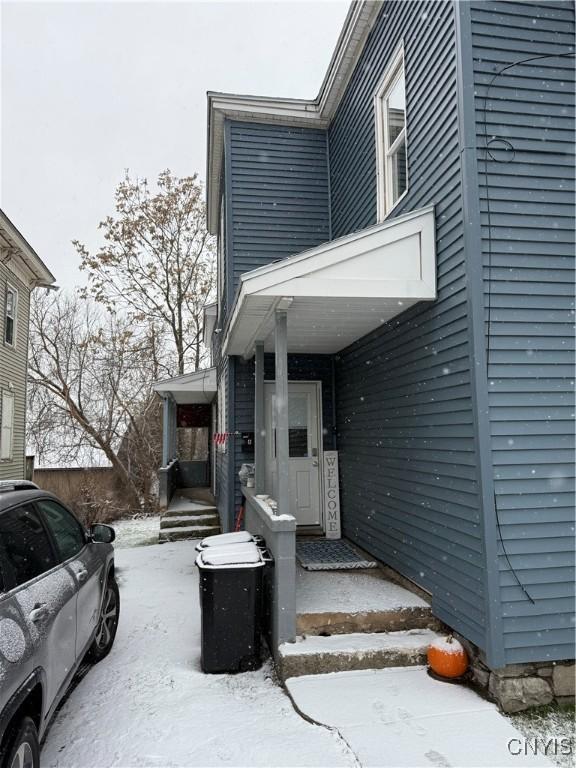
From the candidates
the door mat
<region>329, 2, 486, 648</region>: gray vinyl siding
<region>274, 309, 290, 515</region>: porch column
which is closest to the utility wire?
<region>329, 2, 486, 648</region>: gray vinyl siding

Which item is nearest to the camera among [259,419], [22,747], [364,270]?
[22,747]

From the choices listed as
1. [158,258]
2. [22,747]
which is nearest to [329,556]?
[22,747]

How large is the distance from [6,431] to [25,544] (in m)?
13.2

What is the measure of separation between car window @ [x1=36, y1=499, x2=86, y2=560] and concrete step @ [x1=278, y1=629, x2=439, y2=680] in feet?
5.83

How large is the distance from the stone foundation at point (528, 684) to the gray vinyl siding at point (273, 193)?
19.4 ft

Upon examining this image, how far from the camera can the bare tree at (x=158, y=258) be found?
21.2 metres

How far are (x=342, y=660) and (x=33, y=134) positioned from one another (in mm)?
39713

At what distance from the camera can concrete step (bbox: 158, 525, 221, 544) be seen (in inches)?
397

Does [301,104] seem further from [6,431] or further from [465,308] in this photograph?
[6,431]

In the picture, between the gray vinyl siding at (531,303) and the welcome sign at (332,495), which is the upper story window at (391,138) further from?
the welcome sign at (332,495)

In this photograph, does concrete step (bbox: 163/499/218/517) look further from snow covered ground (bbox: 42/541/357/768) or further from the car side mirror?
the car side mirror

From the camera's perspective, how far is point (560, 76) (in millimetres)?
4133

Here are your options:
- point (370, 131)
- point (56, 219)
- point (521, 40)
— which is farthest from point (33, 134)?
point (521, 40)

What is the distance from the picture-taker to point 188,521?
34.1 ft
